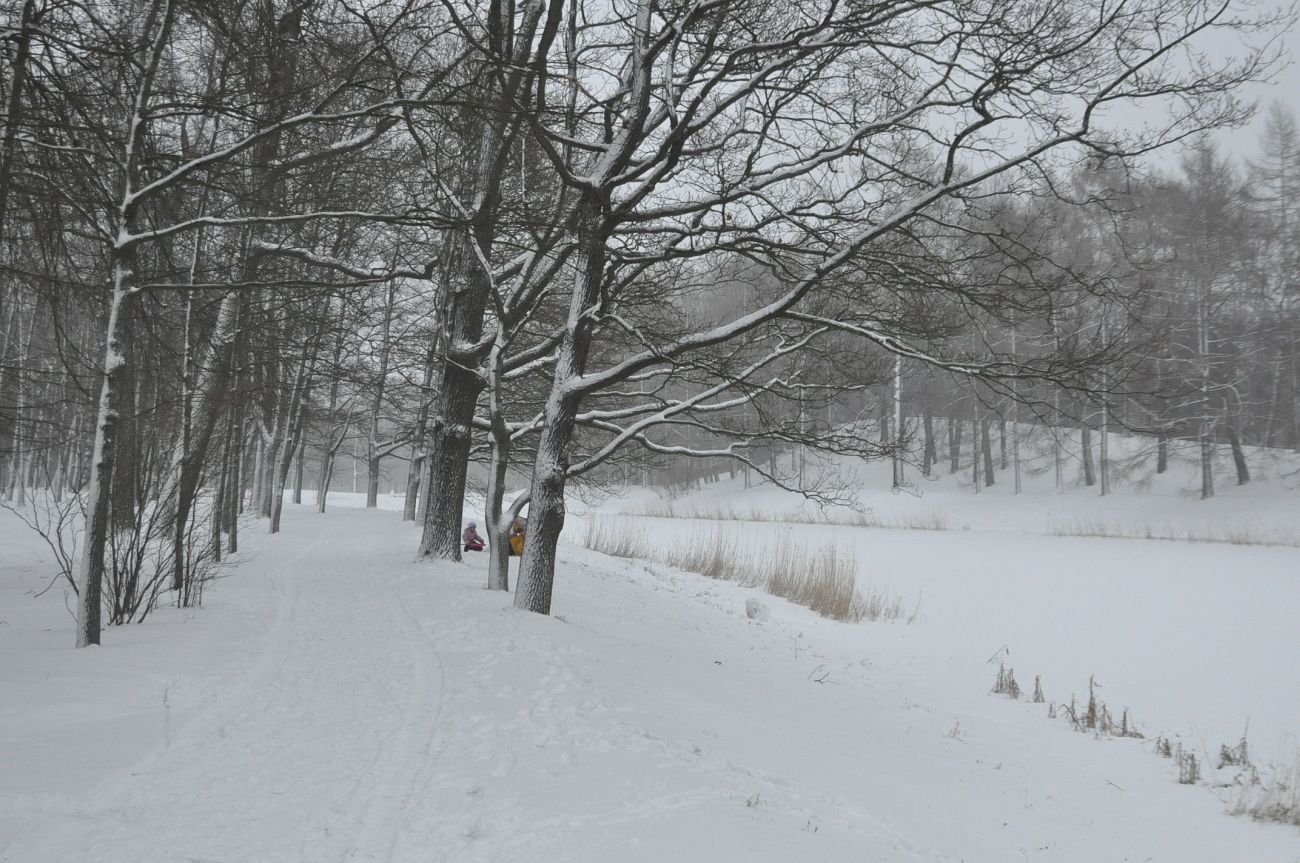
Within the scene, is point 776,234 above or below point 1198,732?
above

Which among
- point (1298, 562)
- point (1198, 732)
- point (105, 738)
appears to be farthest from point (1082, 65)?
point (1298, 562)

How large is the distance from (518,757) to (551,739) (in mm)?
291

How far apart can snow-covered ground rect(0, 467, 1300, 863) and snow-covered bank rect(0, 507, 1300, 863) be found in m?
0.02

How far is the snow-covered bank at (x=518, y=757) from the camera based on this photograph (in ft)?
10.2

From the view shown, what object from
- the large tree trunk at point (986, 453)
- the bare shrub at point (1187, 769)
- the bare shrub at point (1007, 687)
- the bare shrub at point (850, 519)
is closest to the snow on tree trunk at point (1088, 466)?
the large tree trunk at point (986, 453)

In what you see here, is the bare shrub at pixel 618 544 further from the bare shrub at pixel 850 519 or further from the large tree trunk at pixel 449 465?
the large tree trunk at pixel 449 465

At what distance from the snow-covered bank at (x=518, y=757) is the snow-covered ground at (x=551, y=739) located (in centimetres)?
2

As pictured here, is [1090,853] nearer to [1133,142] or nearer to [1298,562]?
[1133,142]

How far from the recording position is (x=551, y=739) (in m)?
4.23

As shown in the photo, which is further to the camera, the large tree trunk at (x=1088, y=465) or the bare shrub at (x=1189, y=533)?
the large tree trunk at (x=1088, y=465)

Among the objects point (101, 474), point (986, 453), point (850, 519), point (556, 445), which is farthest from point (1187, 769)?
point (986, 453)

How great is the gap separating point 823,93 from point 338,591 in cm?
800

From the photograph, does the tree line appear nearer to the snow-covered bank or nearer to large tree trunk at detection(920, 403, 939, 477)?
the snow-covered bank

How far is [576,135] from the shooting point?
945 centimetres
